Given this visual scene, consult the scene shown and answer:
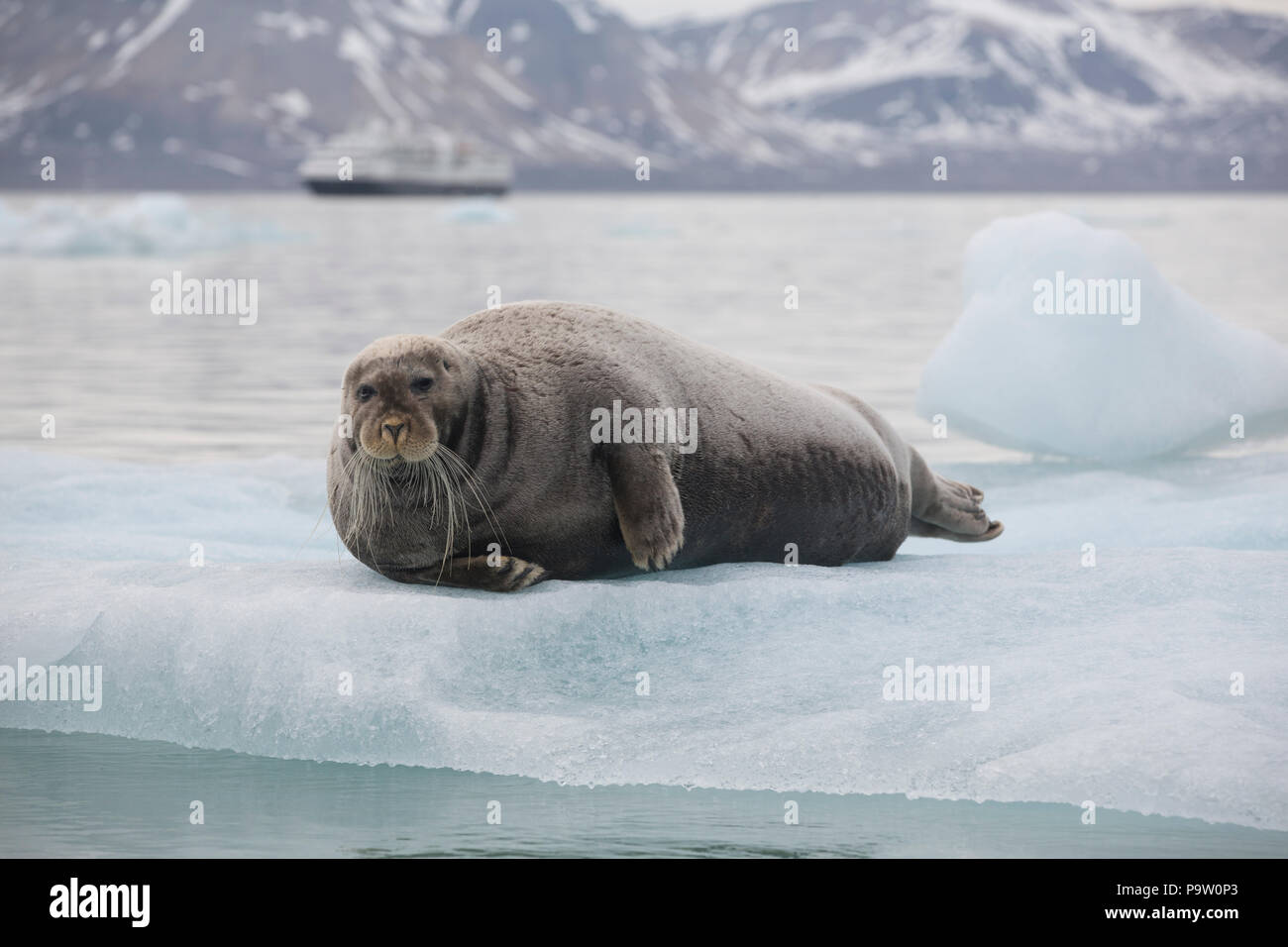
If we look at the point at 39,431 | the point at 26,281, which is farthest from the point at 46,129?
the point at 39,431

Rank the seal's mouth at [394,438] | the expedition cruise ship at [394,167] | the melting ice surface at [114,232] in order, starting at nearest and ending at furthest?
1. the seal's mouth at [394,438]
2. the melting ice surface at [114,232]
3. the expedition cruise ship at [394,167]

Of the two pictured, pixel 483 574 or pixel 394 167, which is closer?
pixel 483 574

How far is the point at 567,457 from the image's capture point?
5.01 meters

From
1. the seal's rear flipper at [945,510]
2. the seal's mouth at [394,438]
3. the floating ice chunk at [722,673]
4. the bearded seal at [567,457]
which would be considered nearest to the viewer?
the floating ice chunk at [722,673]

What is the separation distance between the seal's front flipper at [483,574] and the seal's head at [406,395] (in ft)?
1.39

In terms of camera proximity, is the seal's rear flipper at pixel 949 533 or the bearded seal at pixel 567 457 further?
the seal's rear flipper at pixel 949 533

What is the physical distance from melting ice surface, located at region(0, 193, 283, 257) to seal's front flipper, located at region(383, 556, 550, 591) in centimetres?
2741

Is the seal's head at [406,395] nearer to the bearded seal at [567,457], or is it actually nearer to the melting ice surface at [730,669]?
the bearded seal at [567,457]

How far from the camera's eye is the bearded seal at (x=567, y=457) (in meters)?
4.82

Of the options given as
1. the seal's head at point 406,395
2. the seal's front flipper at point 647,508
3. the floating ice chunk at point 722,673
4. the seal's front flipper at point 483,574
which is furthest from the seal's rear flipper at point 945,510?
A: the seal's head at point 406,395

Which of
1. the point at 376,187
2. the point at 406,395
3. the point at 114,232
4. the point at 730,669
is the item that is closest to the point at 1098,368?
the point at 730,669

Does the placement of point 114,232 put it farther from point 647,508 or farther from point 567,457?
point 647,508

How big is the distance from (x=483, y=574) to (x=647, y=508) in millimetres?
554

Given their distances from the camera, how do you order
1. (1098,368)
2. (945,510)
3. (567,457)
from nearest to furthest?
(567,457) < (945,510) < (1098,368)
